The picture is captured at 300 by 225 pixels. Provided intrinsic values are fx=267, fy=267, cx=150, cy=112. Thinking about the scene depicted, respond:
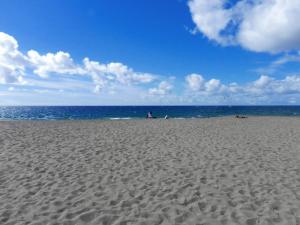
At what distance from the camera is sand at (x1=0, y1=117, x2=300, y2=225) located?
17.5ft

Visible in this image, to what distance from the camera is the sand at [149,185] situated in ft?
17.5

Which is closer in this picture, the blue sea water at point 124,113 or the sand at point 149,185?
the sand at point 149,185

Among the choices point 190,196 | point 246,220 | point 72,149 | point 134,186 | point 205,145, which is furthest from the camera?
point 205,145

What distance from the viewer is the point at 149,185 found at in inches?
278

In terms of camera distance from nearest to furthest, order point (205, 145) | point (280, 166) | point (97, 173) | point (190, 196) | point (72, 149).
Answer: point (190, 196) → point (97, 173) → point (280, 166) → point (72, 149) → point (205, 145)

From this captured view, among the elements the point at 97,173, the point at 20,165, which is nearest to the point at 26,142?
the point at 20,165

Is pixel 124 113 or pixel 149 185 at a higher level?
pixel 149 185

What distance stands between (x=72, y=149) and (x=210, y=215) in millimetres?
7921

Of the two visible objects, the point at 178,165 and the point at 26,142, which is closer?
the point at 178,165

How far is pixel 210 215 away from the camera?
212 inches

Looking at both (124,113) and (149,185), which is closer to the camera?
(149,185)

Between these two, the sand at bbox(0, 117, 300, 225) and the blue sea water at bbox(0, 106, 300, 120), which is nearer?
the sand at bbox(0, 117, 300, 225)

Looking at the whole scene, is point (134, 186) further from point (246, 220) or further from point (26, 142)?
point (26, 142)

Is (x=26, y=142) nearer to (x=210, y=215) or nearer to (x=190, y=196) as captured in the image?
(x=190, y=196)
